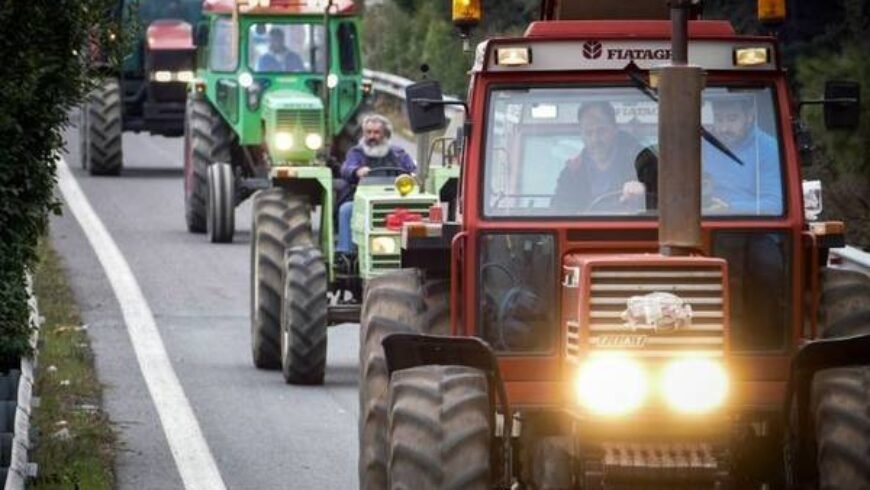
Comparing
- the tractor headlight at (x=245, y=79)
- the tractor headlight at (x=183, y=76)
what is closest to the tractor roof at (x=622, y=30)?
the tractor headlight at (x=245, y=79)

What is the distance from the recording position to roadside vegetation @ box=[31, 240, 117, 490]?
610 inches

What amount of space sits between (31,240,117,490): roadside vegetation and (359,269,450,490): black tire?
2.94m

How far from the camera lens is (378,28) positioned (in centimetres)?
5062

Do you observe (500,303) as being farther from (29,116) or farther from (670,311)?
(29,116)

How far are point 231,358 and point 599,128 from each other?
943cm

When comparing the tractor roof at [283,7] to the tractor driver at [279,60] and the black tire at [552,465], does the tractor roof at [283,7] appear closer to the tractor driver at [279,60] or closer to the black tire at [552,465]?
the tractor driver at [279,60]

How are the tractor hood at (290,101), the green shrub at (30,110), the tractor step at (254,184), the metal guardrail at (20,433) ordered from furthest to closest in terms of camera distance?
the tractor step at (254,184) → the tractor hood at (290,101) → the green shrub at (30,110) → the metal guardrail at (20,433)

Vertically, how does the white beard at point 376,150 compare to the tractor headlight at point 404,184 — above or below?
above

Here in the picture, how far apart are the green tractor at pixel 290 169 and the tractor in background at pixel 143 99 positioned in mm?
6369

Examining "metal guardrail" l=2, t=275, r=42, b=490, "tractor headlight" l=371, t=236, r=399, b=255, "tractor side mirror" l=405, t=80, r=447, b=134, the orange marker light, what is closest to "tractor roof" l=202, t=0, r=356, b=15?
"tractor headlight" l=371, t=236, r=399, b=255

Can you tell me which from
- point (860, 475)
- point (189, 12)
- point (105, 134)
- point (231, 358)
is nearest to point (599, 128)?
point (860, 475)

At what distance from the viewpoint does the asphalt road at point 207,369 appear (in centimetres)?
1638

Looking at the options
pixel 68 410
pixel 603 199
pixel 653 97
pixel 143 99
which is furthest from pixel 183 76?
pixel 603 199

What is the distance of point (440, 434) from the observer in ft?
37.1
